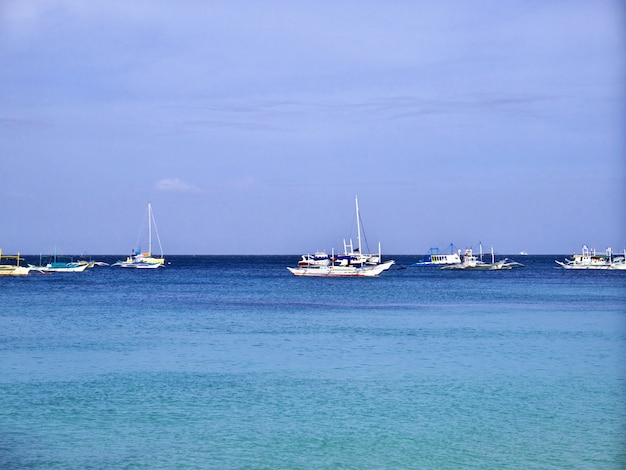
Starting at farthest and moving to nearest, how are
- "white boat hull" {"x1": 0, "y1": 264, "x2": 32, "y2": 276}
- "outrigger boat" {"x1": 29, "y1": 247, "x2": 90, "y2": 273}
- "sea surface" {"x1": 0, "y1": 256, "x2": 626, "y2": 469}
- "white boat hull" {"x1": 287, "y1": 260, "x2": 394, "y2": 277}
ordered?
"outrigger boat" {"x1": 29, "y1": 247, "x2": 90, "y2": 273} < "white boat hull" {"x1": 0, "y1": 264, "x2": 32, "y2": 276} < "white boat hull" {"x1": 287, "y1": 260, "x2": 394, "y2": 277} < "sea surface" {"x1": 0, "y1": 256, "x2": 626, "y2": 469}

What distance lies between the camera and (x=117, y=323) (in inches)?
1816

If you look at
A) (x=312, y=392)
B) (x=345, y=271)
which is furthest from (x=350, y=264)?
(x=312, y=392)

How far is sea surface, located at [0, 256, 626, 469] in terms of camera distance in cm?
1797

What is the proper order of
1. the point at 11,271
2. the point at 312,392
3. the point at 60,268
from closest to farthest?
1. the point at 312,392
2. the point at 11,271
3. the point at 60,268

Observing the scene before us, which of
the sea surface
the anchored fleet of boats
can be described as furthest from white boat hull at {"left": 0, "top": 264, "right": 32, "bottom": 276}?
the sea surface

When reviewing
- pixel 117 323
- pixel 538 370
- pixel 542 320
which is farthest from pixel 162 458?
pixel 542 320

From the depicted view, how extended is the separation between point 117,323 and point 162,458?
98.0ft

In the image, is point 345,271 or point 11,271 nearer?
point 345,271

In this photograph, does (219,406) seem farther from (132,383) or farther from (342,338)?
(342,338)

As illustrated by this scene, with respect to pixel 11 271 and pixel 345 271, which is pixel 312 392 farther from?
pixel 11 271

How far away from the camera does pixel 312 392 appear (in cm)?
2447

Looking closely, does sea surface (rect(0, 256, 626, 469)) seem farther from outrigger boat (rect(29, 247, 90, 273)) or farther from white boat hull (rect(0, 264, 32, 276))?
outrigger boat (rect(29, 247, 90, 273))

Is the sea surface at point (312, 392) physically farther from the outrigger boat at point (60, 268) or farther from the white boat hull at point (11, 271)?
the outrigger boat at point (60, 268)

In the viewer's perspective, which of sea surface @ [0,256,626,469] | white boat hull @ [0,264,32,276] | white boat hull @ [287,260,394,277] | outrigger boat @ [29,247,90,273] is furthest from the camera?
Result: outrigger boat @ [29,247,90,273]
